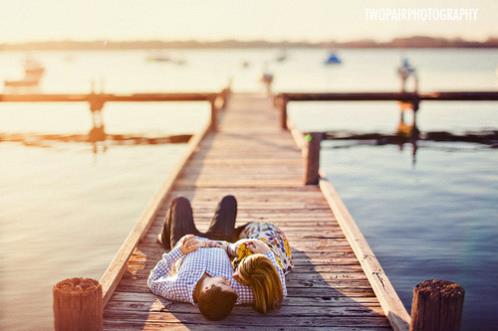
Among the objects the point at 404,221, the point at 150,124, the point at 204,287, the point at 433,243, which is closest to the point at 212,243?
the point at 204,287

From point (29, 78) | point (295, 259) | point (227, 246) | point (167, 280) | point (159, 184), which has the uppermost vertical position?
point (227, 246)

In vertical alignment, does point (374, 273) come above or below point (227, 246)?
below

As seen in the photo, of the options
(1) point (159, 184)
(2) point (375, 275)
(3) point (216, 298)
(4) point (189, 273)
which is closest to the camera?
(3) point (216, 298)

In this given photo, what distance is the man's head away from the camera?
4.95 meters

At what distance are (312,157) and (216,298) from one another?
20.5 ft

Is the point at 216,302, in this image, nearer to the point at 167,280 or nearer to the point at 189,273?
the point at 189,273

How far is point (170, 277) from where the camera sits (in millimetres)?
5754

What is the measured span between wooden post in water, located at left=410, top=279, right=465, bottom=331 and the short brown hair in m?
1.57

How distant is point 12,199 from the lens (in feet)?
49.6

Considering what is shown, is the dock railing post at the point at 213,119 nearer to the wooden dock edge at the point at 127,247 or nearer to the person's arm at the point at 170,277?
the wooden dock edge at the point at 127,247

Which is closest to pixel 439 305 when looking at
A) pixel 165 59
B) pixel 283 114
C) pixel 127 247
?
pixel 127 247

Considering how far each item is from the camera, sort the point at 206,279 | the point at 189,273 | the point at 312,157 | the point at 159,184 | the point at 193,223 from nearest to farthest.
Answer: the point at 206,279, the point at 189,273, the point at 193,223, the point at 312,157, the point at 159,184

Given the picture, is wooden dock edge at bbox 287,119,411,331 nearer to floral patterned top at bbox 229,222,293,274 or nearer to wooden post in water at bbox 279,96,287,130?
floral patterned top at bbox 229,222,293,274

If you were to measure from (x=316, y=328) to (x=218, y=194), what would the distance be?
17.6ft
